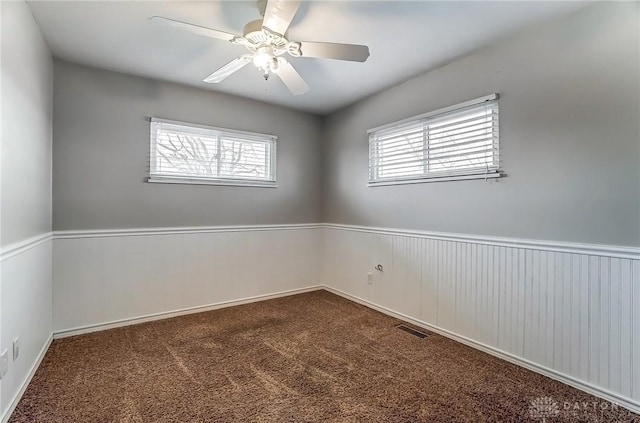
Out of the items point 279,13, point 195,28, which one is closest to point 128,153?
point 195,28

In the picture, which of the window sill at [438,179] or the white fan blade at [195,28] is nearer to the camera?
the white fan blade at [195,28]

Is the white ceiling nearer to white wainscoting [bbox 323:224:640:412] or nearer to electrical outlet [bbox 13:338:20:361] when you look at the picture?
white wainscoting [bbox 323:224:640:412]

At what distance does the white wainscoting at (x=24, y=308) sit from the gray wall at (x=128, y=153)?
54 centimetres

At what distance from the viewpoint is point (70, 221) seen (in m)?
2.79

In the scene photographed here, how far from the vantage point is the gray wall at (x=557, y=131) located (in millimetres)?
1876

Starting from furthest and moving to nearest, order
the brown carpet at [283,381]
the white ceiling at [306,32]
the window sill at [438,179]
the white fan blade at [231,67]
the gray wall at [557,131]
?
the window sill at [438,179] → the white fan blade at [231,67] → the white ceiling at [306,32] → the gray wall at [557,131] → the brown carpet at [283,381]

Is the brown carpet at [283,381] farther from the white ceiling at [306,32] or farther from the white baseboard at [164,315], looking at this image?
the white ceiling at [306,32]

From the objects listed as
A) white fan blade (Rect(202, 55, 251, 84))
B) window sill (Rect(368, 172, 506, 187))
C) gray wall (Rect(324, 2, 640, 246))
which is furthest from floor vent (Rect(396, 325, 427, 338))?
white fan blade (Rect(202, 55, 251, 84))

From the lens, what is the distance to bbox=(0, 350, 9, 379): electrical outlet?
162 cm

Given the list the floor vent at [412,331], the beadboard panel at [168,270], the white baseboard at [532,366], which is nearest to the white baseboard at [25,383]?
the beadboard panel at [168,270]

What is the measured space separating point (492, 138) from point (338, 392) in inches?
84.7

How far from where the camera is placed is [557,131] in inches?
84.5

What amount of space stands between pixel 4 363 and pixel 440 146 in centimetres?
328

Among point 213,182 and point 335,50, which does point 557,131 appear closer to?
point 335,50
